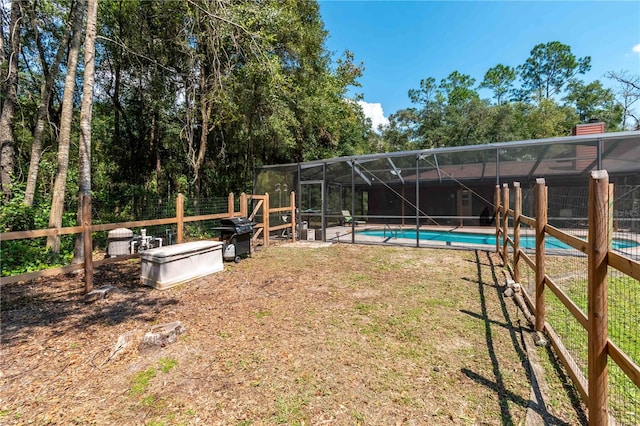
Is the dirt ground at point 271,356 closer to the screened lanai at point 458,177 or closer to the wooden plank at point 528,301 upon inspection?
the wooden plank at point 528,301

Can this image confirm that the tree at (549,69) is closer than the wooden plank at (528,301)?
No

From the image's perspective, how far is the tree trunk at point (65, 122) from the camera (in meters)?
5.59

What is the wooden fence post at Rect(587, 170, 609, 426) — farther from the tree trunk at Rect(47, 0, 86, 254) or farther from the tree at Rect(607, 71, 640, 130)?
the tree at Rect(607, 71, 640, 130)

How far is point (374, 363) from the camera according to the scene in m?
2.44

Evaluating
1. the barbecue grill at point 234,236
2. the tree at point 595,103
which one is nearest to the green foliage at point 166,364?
the barbecue grill at point 234,236

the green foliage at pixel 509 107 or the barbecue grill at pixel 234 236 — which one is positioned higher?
the green foliage at pixel 509 107

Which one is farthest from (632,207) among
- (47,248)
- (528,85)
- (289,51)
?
(528,85)

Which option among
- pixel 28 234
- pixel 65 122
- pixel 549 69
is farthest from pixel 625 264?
pixel 549 69

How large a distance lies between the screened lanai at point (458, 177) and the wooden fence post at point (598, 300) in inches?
156

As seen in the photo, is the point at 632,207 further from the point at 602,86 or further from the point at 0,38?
the point at 602,86

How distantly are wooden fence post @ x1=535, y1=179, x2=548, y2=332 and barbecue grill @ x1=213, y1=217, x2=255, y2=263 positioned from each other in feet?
17.2

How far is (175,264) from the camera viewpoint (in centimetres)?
472

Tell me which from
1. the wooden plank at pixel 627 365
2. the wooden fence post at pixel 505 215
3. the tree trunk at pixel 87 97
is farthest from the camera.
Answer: the wooden fence post at pixel 505 215

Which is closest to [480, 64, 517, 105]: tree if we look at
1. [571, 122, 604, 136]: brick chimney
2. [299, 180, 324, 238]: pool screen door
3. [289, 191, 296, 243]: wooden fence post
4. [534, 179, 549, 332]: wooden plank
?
[571, 122, 604, 136]: brick chimney
